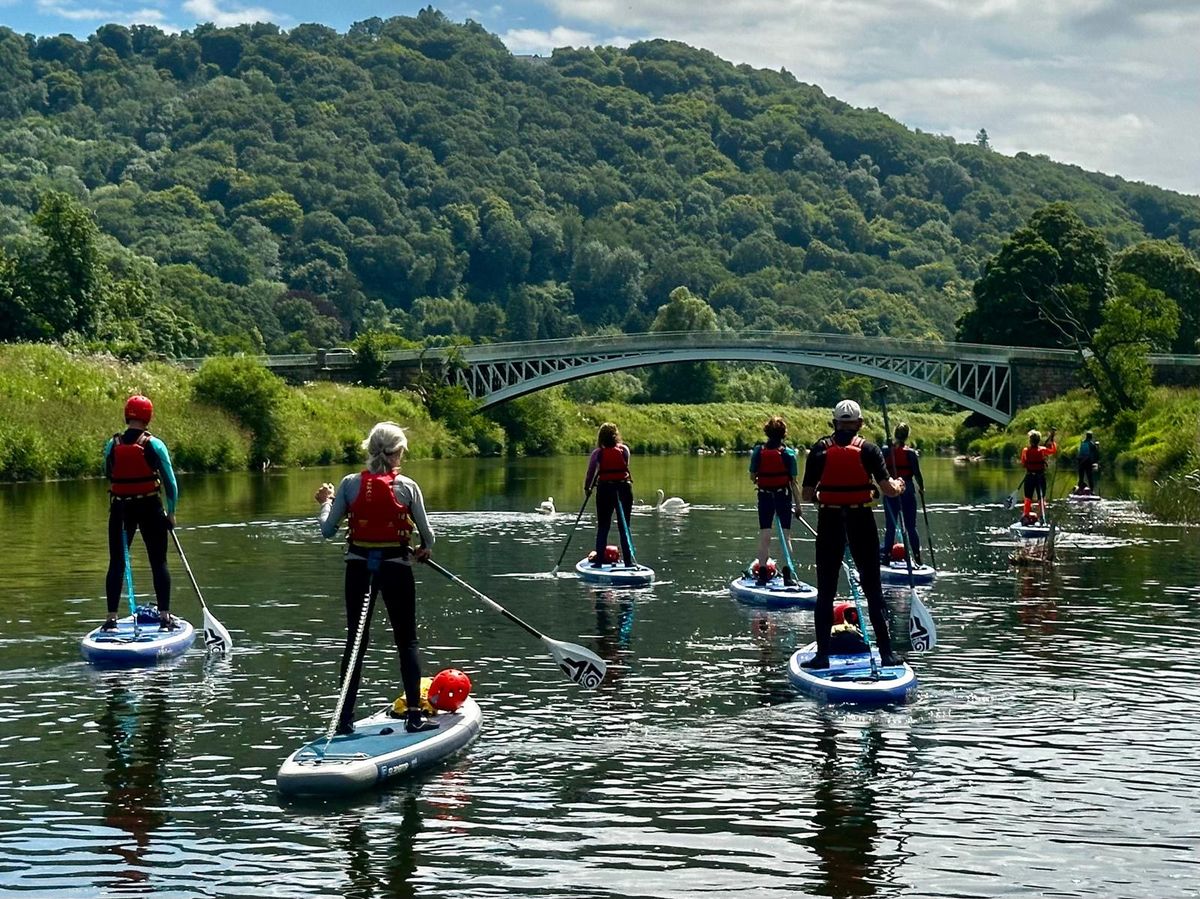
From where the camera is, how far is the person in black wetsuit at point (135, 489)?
18.6 metres

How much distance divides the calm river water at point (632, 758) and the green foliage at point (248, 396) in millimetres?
44482

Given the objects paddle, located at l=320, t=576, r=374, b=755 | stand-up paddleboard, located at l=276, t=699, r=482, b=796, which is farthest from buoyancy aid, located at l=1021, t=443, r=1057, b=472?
paddle, located at l=320, t=576, r=374, b=755

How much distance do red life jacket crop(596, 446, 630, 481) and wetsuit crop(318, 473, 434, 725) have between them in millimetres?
12374

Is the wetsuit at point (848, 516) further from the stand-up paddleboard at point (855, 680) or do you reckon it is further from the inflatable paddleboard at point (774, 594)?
the inflatable paddleboard at point (774, 594)

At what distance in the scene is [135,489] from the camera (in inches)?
736

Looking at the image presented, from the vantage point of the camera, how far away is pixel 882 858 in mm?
11445

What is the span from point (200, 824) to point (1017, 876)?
227 inches

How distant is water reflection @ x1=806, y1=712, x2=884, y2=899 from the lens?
11062 millimetres

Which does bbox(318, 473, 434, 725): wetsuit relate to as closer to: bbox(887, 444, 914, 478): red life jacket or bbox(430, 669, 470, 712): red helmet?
bbox(430, 669, 470, 712): red helmet

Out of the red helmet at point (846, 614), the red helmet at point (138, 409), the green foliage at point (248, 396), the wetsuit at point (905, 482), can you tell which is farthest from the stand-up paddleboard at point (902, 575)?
the green foliage at point (248, 396)

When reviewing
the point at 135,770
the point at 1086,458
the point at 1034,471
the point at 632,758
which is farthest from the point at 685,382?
the point at 135,770

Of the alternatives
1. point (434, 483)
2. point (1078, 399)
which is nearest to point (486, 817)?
point (434, 483)

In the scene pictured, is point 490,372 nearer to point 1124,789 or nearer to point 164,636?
point 164,636

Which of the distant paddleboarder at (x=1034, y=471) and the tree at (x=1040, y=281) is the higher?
the tree at (x=1040, y=281)
